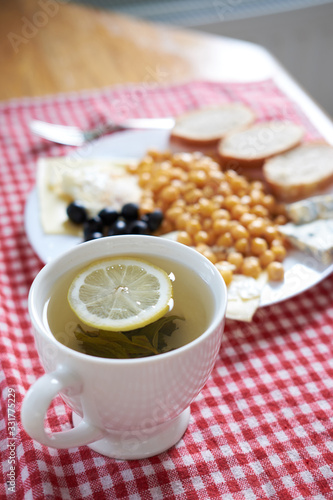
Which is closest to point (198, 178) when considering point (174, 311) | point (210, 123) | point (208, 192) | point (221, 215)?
point (208, 192)

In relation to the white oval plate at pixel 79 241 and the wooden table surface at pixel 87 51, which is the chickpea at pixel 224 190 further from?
the wooden table surface at pixel 87 51

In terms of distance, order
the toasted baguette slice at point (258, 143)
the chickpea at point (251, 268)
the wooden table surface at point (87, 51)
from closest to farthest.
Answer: the chickpea at point (251, 268) → the toasted baguette slice at point (258, 143) → the wooden table surface at point (87, 51)

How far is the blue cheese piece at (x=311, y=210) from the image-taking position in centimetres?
114

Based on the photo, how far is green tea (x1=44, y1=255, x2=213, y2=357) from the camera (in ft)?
2.11

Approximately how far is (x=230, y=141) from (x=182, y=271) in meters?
0.79

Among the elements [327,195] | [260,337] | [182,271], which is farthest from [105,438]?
[327,195]

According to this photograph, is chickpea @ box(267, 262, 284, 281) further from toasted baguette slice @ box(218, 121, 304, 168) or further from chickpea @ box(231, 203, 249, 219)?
toasted baguette slice @ box(218, 121, 304, 168)

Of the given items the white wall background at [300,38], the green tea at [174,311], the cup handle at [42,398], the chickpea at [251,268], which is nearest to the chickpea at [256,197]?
the chickpea at [251,268]

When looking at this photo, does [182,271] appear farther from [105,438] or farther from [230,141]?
[230,141]

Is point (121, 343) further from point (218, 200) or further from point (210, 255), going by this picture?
point (218, 200)

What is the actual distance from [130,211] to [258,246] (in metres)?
0.28

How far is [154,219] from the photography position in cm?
115

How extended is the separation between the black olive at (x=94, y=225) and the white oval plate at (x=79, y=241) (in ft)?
0.11

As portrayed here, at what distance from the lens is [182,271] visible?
0.71m
